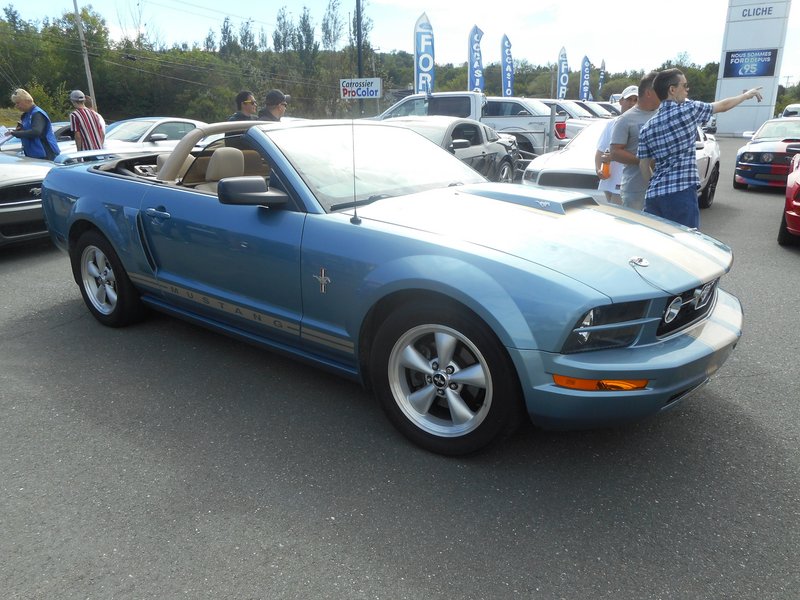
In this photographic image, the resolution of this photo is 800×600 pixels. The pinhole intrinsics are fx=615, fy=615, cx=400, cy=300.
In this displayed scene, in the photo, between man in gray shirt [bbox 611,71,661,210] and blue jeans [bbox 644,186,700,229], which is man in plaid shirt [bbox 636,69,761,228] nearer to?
blue jeans [bbox 644,186,700,229]

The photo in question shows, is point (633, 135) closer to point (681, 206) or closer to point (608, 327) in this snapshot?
point (681, 206)

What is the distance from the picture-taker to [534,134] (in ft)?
49.7

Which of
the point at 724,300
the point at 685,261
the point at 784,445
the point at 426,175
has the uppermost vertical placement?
the point at 426,175

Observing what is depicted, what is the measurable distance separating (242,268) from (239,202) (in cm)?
47

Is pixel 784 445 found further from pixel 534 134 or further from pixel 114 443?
pixel 534 134

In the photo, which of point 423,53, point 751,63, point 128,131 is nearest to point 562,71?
point 751,63

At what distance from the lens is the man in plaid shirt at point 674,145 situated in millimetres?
4250

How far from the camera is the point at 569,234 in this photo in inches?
110

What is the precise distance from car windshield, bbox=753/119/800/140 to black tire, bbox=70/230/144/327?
38.3 feet

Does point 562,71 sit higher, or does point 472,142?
point 562,71

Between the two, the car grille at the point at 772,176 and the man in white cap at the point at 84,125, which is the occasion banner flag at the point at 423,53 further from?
the man in white cap at the point at 84,125

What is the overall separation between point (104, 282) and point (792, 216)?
6.64 m

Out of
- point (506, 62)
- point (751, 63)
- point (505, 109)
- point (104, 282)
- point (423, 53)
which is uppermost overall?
point (423, 53)

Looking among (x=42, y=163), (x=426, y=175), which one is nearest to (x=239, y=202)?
(x=426, y=175)
